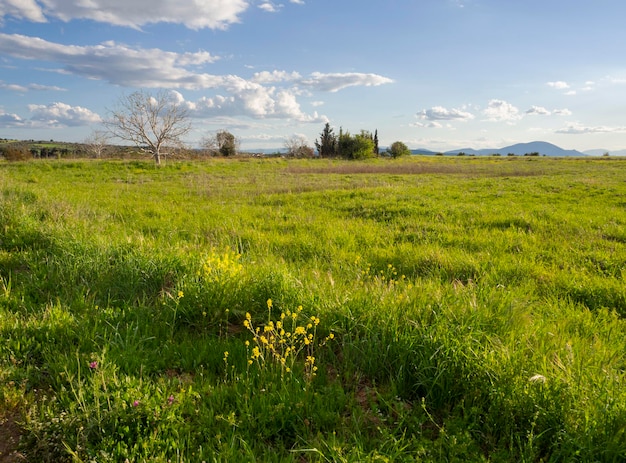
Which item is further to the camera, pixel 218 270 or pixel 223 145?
pixel 223 145

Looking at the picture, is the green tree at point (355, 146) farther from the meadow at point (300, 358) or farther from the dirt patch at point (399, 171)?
the meadow at point (300, 358)

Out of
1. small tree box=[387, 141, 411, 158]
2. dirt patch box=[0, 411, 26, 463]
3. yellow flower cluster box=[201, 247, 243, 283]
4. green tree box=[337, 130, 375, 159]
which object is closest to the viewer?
dirt patch box=[0, 411, 26, 463]

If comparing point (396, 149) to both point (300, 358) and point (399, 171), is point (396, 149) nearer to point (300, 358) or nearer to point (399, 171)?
point (399, 171)

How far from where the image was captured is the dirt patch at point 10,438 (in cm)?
220

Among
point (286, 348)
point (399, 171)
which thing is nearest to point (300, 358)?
point (286, 348)

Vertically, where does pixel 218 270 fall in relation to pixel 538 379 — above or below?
above

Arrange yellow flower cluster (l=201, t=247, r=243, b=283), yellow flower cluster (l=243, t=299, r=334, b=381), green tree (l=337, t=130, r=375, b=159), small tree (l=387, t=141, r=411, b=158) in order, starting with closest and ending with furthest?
1. yellow flower cluster (l=243, t=299, r=334, b=381)
2. yellow flower cluster (l=201, t=247, r=243, b=283)
3. green tree (l=337, t=130, r=375, b=159)
4. small tree (l=387, t=141, r=411, b=158)

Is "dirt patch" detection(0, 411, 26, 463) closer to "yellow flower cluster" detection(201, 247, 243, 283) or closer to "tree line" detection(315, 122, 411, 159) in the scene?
"yellow flower cluster" detection(201, 247, 243, 283)

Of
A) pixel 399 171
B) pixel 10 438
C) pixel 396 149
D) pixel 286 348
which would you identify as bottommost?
pixel 10 438

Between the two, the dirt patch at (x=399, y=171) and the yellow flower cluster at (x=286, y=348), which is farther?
A: the dirt patch at (x=399, y=171)

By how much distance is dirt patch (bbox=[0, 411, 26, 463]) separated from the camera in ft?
7.20

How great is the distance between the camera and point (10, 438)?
2338 mm

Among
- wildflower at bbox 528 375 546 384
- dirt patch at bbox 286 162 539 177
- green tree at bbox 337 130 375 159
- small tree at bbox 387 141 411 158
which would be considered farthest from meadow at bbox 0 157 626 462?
small tree at bbox 387 141 411 158

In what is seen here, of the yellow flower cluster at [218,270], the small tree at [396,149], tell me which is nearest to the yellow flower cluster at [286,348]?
the yellow flower cluster at [218,270]
